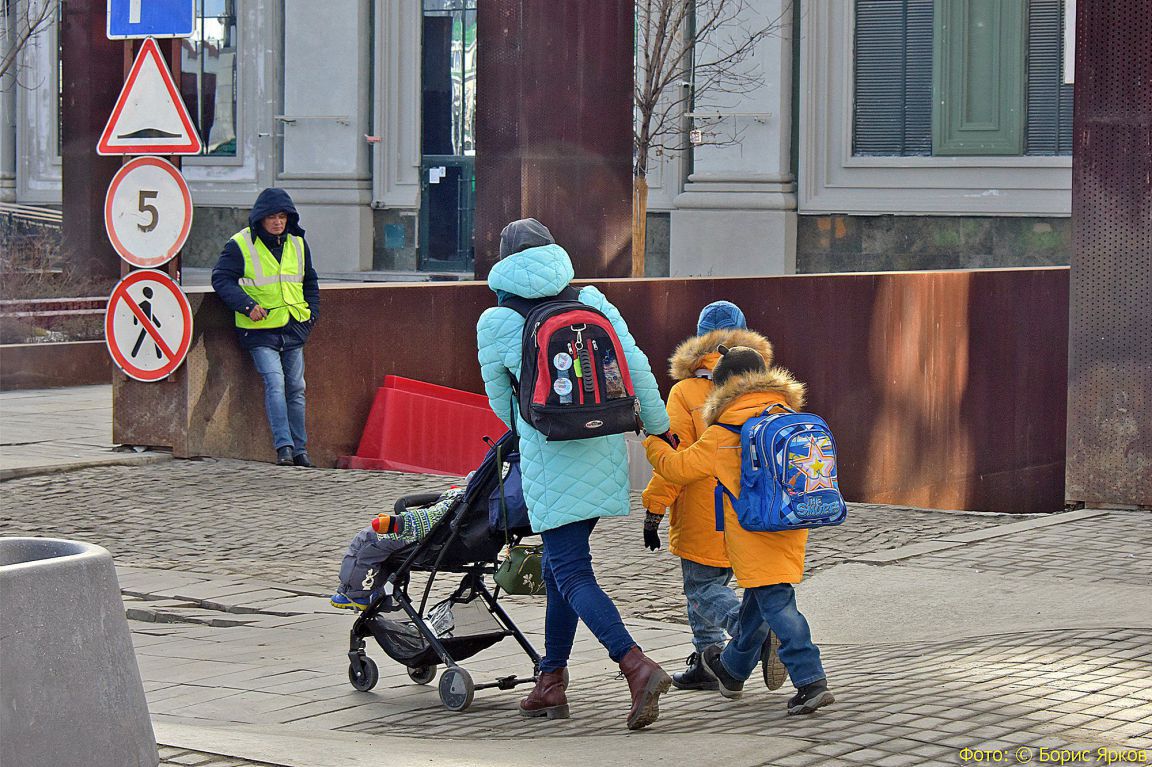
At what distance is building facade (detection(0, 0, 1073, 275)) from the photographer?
2495cm

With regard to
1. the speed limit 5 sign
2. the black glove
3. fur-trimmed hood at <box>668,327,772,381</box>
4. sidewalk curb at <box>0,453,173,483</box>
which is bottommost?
sidewalk curb at <box>0,453,173,483</box>

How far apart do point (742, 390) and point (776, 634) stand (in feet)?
Answer: 2.79

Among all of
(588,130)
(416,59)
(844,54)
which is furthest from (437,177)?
(588,130)

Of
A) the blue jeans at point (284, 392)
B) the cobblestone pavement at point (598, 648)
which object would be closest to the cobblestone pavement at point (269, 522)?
the cobblestone pavement at point (598, 648)

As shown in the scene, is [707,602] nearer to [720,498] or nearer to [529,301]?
[720,498]

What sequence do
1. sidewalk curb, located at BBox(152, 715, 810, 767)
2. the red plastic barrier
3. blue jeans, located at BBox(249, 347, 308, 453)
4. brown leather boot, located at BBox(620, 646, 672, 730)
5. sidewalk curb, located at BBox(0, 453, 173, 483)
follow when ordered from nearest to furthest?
1. sidewalk curb, located at BBox(152, 715, 810, 767)
2. brown leather boot, located at BBox(620, 646, 672, 730)
3. sidewalk curb, located at BBox(0, 453, 173, 483)
4. blue jeans, located at BBox(249, 347, 308, 453)
5. the red plastic barrier

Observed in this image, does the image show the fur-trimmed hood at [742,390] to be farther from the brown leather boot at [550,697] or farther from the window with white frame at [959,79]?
the window with white frame at [959,79]

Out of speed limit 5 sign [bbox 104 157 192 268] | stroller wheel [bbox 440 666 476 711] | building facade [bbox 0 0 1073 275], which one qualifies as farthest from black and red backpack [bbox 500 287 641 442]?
building facade [bbox 0 0 1073 275]

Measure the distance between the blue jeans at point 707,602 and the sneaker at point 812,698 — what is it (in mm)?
705

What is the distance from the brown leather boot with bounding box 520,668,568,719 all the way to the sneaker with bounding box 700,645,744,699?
579 mm

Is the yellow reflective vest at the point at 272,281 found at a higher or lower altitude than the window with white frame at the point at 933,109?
lower

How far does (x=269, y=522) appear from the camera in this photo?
34.6 ft

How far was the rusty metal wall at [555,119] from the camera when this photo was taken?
15.7 metres

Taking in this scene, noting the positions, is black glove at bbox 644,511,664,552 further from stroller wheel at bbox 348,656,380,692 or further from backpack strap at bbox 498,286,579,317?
stroller wheel at bbox 348,656,380,692
